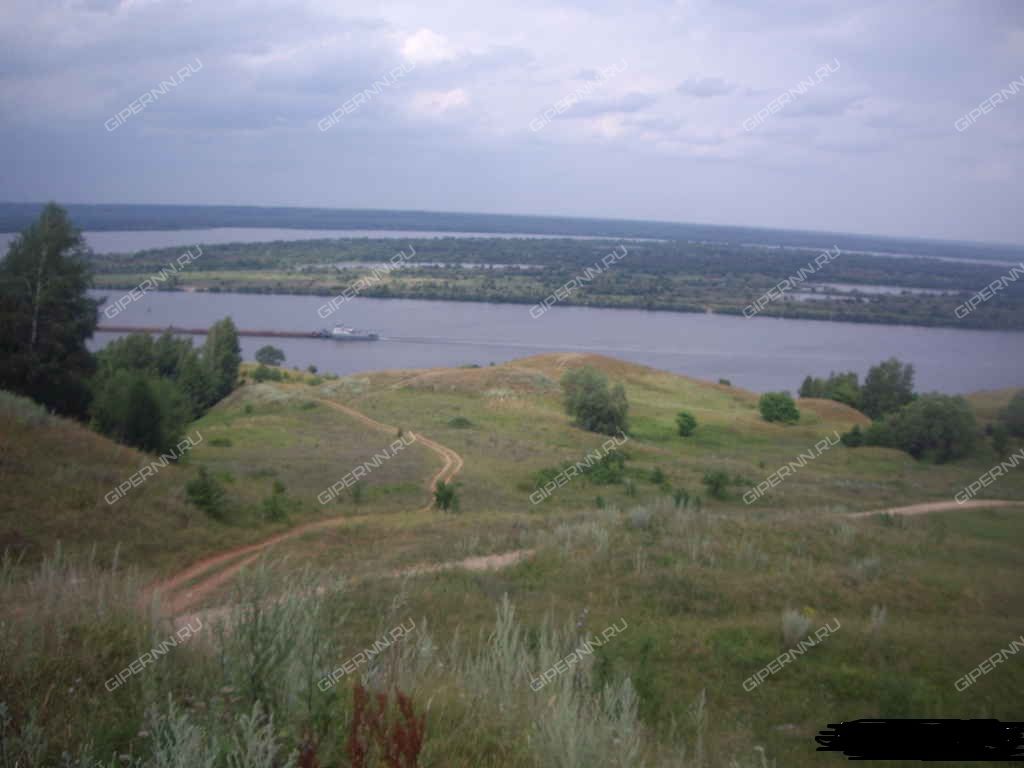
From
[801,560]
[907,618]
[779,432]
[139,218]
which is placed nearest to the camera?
[907,618]

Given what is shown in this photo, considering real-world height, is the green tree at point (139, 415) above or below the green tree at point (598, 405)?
above

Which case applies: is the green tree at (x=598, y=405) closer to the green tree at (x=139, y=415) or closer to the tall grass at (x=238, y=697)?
the green tree at (x=139, y=415)

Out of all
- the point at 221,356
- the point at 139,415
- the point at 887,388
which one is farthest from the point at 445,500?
the point at 221,356

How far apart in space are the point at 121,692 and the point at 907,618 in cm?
696

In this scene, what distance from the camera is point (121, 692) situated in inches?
118

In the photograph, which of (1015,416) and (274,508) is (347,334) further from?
(1015,416)

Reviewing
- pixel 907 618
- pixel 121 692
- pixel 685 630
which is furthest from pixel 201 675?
pixel 907 618

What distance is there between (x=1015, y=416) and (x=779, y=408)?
65.2ft

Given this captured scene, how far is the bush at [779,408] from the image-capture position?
89.6 ft

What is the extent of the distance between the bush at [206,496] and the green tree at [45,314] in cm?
943

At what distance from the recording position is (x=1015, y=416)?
867 cm

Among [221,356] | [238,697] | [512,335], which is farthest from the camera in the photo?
[512,335]

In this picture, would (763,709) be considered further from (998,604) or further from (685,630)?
(998,604)

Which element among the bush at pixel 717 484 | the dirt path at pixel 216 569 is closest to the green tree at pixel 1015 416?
the dirt path at pixel 216 569
